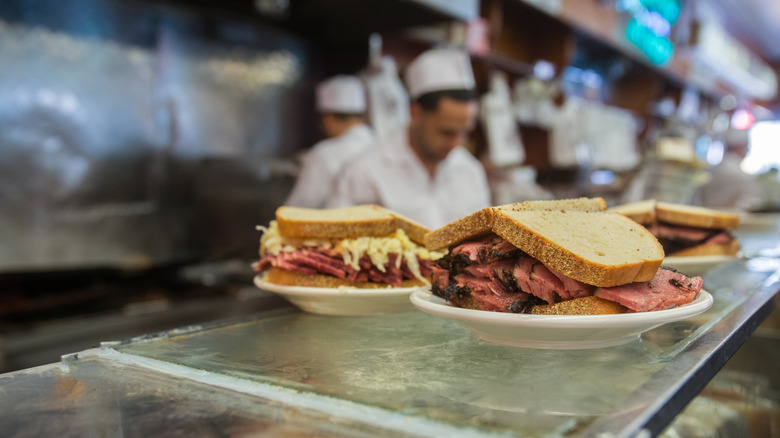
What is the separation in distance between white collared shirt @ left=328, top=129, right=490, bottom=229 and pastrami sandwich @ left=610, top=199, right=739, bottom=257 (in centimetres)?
181

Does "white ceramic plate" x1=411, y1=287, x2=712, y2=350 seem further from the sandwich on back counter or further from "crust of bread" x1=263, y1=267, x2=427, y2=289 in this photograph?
"crust of bread" x1=263, y1=267, x2=427, y2=289

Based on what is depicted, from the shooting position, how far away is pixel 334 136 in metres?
4.04

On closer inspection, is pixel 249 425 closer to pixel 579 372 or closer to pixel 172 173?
pixel 579 372

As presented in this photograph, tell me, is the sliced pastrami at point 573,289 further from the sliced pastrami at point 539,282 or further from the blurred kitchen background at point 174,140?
the blurred kitchen background at point 174,140

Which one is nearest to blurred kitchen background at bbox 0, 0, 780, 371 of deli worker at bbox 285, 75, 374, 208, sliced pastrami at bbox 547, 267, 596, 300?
deli worker at bbox 285, 75, 374, 208

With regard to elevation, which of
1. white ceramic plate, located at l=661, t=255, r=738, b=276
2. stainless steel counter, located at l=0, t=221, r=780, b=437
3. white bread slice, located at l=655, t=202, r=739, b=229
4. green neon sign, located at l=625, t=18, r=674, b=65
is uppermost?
green neon sign, located at l=625, t=18, r=674, b=65

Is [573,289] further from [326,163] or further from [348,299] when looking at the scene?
[326,163]

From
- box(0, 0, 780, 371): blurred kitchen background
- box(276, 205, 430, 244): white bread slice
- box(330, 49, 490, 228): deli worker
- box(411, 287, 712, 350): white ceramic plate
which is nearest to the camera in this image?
box(411, 287, 712, 350): white ceramic plate

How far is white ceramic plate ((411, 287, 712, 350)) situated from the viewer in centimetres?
79

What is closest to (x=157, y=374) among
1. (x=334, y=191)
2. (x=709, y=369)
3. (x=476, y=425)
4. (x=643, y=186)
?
(x=476, y=425)

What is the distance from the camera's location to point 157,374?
2.81ft

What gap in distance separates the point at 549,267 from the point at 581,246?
0.06 m

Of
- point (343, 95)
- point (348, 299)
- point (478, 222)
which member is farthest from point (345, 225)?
point (343, 95)

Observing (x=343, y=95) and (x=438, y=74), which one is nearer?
(x=438, y=74)
